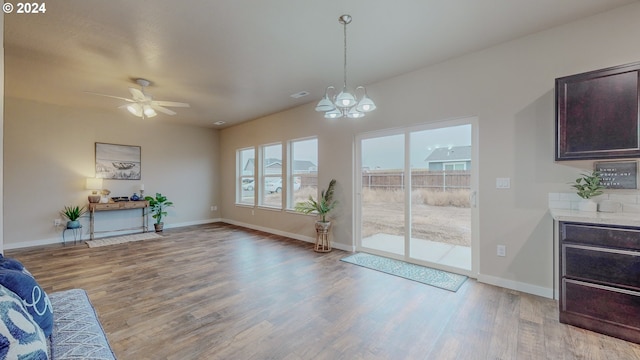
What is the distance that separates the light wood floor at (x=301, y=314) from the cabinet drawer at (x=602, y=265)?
→ 44 centimetres

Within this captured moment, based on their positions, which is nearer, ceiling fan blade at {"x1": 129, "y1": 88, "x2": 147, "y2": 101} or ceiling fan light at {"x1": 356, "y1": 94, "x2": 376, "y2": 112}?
ceiling fan light at {"x1": 356, "y1": 94, "x2": 376, "y2": 112}

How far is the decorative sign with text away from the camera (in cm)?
234

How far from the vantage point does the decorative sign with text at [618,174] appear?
7.68 ft

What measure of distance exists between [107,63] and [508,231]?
5.25 meters

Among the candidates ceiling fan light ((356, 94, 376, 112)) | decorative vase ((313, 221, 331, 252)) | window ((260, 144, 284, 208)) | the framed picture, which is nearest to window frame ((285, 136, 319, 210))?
window ((260, 144, 284, 208))

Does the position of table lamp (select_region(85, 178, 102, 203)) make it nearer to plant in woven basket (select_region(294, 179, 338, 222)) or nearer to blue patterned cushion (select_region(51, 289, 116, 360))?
plant in woven basket (select_region(294, 179, 338, 222))

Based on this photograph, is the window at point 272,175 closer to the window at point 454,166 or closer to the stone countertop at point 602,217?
the window at point 454,166

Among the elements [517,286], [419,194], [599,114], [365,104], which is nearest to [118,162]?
[365,104]

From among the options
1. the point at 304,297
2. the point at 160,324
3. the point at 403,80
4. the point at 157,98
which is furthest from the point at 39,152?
the point at 403,80

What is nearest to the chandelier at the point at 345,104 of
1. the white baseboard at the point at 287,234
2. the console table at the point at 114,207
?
the white baseboard at the point at 287,234

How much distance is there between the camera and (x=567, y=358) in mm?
1811

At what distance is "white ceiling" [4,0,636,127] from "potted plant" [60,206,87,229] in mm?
2287

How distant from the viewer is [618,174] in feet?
7.87

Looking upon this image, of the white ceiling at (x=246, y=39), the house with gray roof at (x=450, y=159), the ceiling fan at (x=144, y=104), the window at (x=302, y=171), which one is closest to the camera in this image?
the white ceiling at (x=246, y=39)
